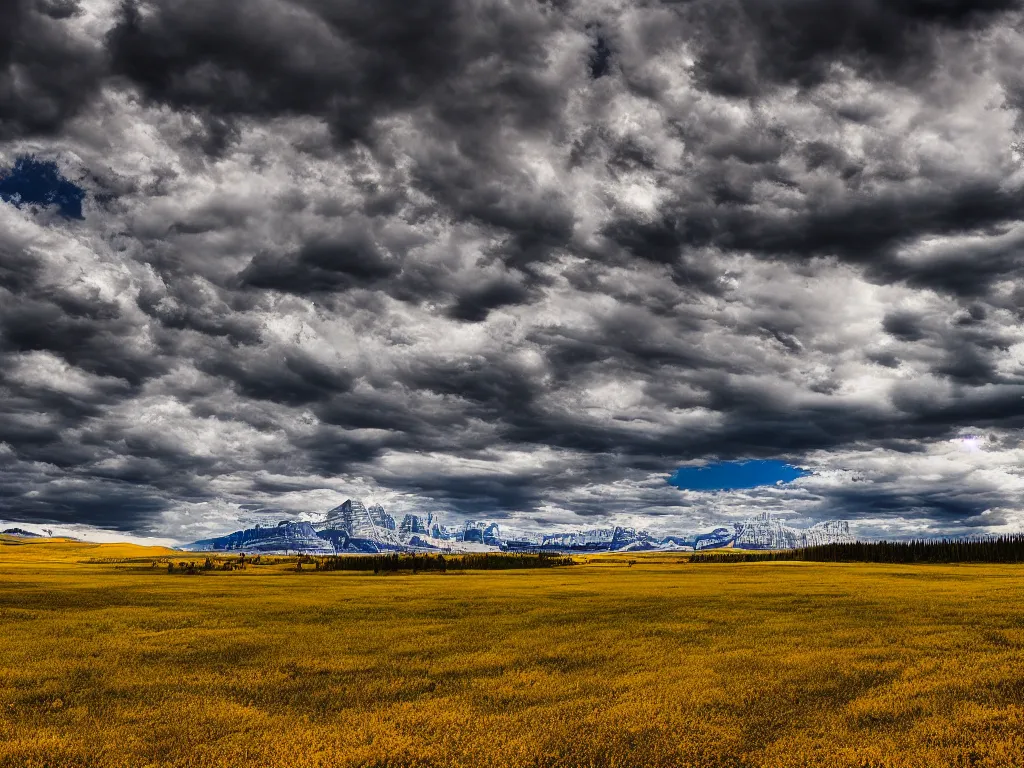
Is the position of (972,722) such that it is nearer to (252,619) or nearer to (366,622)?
(366,622)

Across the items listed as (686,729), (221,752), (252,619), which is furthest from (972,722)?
(252,619)

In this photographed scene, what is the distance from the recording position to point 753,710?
54.6 feet

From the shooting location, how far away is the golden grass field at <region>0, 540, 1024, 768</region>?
1406cm

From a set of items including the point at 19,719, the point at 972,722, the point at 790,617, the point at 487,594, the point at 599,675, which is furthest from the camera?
the point at 487,594

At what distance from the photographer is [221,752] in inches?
555

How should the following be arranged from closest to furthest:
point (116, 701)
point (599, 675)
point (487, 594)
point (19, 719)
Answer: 1. point (19, 719)
2. point (116, 701)
3. point (599, 675)
4. point (487, 594)

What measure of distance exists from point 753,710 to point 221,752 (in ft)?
42.2

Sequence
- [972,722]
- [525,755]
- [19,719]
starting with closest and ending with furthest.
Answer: [525,755] → [972,722] → [19,719]

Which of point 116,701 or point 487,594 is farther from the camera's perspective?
point 487,594

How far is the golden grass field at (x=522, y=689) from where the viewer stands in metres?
14.1

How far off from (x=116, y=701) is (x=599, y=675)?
46.6ft

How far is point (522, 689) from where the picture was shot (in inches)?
750

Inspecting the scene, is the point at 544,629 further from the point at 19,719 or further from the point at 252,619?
the point at 19,719

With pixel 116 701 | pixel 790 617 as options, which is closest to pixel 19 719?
pixel 116 701
